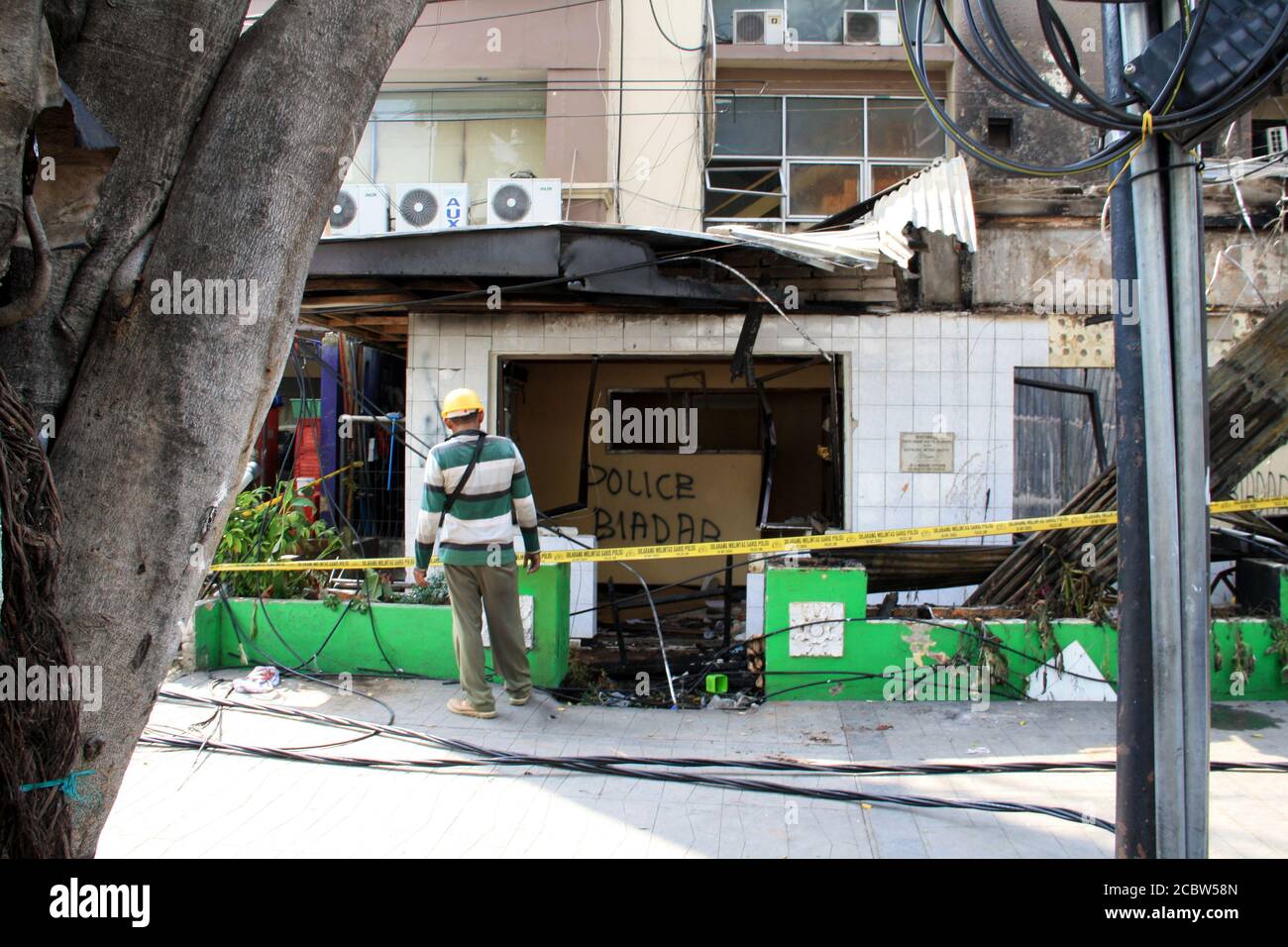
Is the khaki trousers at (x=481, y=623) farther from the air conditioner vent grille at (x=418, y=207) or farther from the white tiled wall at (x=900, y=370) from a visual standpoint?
the air conditioner vent grille at (x=418, y=207)

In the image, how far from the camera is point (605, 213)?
38.3ft

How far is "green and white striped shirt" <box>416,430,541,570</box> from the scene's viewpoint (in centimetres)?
659

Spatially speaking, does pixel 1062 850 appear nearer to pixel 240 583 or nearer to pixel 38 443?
pixel 38 443

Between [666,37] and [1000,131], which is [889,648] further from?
[666,37]

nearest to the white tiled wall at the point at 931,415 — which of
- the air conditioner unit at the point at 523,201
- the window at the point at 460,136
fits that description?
the air conditioner unit at the point at 523,201

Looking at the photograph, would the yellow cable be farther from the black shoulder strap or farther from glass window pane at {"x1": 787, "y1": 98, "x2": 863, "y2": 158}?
glass window pane at {"x1": 787, "y1": 98, "x2": 863, "y2": 158}

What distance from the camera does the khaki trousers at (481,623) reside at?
6594mm

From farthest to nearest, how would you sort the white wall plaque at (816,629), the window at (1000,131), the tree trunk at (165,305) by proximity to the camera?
Result: the window at (1000,131) < the white wall plaque at (816,629) < the tree trunk at (165,305)

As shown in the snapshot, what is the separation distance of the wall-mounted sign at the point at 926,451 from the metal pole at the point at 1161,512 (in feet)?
21.4

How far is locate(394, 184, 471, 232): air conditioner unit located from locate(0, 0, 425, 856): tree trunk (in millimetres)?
7661

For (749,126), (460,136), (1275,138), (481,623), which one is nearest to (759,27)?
(749,126)

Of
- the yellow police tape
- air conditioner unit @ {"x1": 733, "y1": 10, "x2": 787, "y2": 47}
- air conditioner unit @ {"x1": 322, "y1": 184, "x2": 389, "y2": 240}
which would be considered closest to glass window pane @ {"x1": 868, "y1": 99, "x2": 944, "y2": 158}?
air conditioner unit @ {"x1": 733, "y1": 10, "x2": 787, "y2": 47}

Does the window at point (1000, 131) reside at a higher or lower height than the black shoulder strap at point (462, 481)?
higher

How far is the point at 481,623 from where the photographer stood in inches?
260
